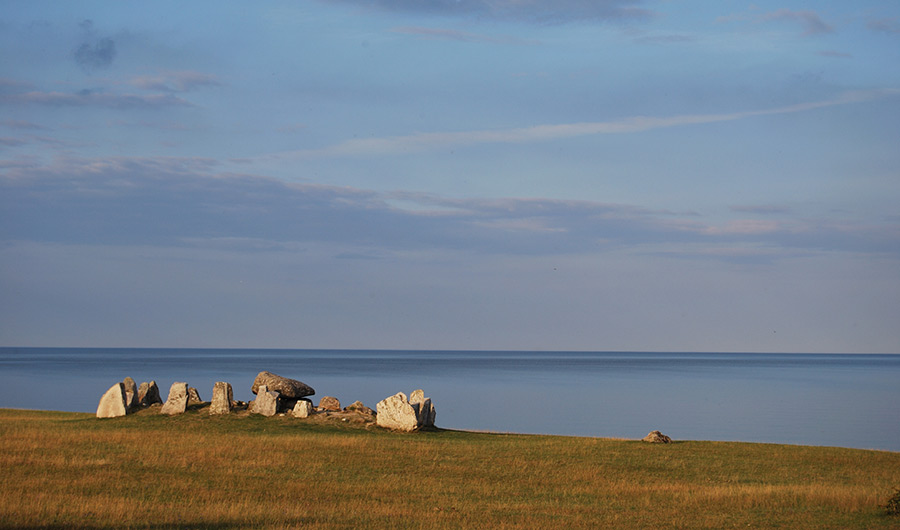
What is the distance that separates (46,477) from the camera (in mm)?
25875

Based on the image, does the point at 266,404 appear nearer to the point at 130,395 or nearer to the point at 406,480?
the point at 130,395

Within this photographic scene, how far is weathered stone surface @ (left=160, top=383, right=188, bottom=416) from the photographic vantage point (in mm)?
44469

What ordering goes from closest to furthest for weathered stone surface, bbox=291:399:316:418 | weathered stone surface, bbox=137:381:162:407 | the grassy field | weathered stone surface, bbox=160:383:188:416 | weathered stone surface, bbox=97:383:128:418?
the grassy field, weathered stone surface, bbox=291:399:316:418, weathered stone surface, bbox=160:383:188:416, weathered stone surface, bbox=97:383:128:418, weathered stone surface, bbox=137:381:162:407

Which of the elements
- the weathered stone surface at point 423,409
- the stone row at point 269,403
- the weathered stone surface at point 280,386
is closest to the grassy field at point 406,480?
the stone row at point 269,403

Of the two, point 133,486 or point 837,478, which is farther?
point 837,478

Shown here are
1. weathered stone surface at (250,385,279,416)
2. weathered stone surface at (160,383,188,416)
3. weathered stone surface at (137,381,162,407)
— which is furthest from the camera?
weathered stone surface at (137,381,162,407)

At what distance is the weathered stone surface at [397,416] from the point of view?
140 ft

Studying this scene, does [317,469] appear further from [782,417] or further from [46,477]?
[782,417]

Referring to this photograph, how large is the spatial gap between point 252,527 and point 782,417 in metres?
67.0

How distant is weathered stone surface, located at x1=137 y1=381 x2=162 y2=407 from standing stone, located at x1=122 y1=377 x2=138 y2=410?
45 cm

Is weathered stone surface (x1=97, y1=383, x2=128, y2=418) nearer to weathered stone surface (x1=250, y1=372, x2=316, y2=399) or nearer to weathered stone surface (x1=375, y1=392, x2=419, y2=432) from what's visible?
weathered stone surface (x1=250, y1=372, x2=316, y2=399)

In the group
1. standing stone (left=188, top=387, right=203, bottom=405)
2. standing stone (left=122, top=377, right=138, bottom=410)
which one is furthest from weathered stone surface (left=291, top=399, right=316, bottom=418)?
standing stone (left=122, top=377, right=138, bottom=410)

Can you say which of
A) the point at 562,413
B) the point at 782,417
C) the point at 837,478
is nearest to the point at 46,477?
the point at 837,478

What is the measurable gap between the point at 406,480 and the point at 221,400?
19.8 meters
